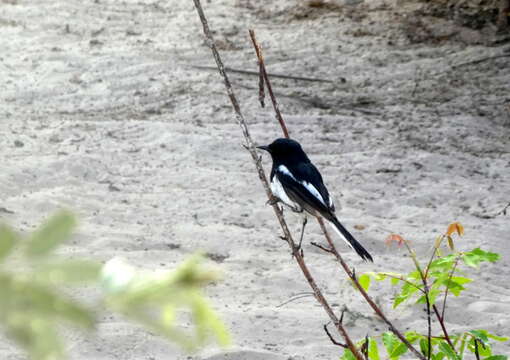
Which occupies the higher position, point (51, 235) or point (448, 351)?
point (51, 235)

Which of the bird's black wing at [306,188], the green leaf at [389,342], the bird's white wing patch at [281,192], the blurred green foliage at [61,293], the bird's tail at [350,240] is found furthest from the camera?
the bird's white wing patch at [281,192]

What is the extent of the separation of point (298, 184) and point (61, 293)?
336 centimetres


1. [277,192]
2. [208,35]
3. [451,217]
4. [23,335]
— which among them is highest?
[23,335]

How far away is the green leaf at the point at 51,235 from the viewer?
40cm

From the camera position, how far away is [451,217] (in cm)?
513

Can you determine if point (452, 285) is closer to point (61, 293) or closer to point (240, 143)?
point (61, 293)

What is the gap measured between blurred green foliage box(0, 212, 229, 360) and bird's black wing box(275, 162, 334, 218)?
319cm

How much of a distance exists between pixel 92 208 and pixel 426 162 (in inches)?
89.5

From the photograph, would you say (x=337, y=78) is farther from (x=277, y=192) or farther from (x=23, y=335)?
(x=23, y=335)

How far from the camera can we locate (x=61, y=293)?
1.32ft

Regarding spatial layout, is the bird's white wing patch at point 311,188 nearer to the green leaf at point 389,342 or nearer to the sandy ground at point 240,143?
the sandy ground at point 240,143

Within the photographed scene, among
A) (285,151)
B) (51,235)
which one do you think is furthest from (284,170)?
(51,235)

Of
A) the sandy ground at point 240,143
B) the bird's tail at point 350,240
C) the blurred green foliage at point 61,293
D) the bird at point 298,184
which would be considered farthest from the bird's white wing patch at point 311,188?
the blurred green foliage at point 61,293

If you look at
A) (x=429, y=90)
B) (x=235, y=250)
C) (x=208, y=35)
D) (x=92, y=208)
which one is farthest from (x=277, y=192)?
(x=429, y=90)
